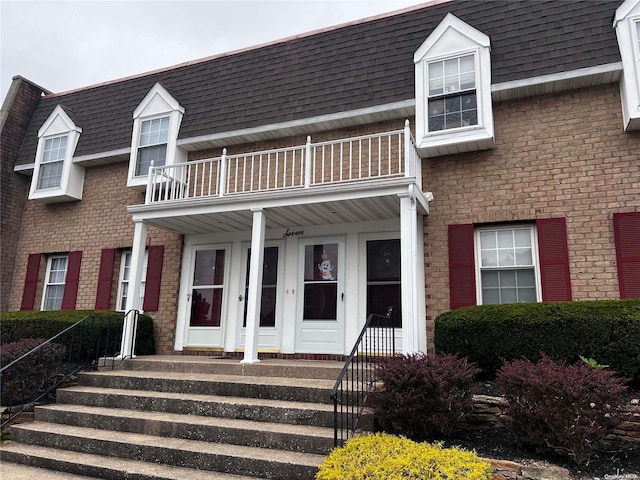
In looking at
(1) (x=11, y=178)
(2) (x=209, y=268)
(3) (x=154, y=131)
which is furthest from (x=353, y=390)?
(1) (x=11, y=178)

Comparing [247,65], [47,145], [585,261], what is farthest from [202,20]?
[585,261]

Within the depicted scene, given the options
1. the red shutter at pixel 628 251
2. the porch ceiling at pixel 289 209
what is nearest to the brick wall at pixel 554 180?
the red shutter at pixel 628 251

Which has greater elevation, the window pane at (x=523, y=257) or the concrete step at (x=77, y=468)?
the window pane at (x=523, y=257)

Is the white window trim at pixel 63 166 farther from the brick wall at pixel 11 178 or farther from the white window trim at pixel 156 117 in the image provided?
the white window trim at pixel 156 117

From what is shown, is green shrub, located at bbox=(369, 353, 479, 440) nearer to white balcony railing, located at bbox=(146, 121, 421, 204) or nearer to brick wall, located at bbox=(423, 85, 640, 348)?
brick wall, located at bbox=(423, 85, 640, 348)

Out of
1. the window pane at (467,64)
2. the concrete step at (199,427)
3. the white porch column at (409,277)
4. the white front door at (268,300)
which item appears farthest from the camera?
→ the white front door at (268,300)

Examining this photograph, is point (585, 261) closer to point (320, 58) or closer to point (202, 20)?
point (320, 58)

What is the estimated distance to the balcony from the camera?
24.0 feet

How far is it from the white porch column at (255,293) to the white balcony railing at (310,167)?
63 cm

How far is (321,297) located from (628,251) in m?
5.01

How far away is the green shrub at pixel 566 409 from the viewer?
4117 millimetres

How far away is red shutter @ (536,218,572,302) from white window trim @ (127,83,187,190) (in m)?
7.55

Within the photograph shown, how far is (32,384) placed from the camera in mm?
6711

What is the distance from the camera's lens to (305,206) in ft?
25.7
